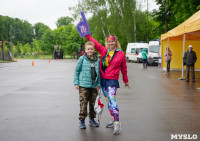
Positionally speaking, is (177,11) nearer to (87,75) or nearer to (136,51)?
(136,51)

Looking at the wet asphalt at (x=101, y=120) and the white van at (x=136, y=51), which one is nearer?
the wet asphalt at (x=101, y=120)

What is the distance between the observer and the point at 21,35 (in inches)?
→ 4498

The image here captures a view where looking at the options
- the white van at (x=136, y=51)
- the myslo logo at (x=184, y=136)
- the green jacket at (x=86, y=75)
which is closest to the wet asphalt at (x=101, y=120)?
the myslo logo at (x=184, y=136)

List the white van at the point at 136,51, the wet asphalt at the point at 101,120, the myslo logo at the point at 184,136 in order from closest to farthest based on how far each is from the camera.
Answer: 1. the myslo logo at the point at 184,136
2. the wet asphalt at the point at 101,120
3. the white van at the point at 136,51

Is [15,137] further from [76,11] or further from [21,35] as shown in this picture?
[21,35]

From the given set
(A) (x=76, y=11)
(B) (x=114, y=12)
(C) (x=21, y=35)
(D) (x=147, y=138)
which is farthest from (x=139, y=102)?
(C) (x=21, y=35)

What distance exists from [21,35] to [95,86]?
382 ft

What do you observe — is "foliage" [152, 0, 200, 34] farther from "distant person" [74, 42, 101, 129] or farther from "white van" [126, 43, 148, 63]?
"distant person" [74, 42, 101, 129]

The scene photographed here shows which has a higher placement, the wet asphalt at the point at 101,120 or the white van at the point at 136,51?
the white van at the point at 136,51

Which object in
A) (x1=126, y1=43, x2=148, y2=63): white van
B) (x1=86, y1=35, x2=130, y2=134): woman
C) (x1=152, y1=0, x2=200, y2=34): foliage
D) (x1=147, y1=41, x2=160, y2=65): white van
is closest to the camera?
(x1=86, y1=35, x2=130, y2=134): woman

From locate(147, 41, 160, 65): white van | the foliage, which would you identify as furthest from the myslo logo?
locate(147, 41, 160, 65): white van

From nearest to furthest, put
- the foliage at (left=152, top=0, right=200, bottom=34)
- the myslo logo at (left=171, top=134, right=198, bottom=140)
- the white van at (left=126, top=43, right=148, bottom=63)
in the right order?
the myslo logo at (left=171, top=134, right=198, bottom=140) < the foliage at (left=152, top=0, right=200, bottom=34) < the white van at (left=126, top=43, right=148, bottom=63)

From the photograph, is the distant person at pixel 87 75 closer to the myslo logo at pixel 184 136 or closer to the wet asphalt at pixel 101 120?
the wet asphalt at pixel 101 120

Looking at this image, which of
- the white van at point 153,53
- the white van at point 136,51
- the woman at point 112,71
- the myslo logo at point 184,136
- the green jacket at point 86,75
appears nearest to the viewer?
the myslo logo at point 184,136
